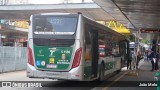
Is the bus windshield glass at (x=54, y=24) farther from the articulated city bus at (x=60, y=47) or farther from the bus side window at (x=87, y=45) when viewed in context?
the bus side window at (x=87, y=45)

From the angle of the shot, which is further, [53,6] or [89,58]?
[53,6]

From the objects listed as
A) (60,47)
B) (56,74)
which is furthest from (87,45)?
(56,74)

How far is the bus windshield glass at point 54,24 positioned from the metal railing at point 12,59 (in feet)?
25.6

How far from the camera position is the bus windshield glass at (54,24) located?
13820 millimetres

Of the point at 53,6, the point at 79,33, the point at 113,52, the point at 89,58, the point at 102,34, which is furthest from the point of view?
the point at 53,6

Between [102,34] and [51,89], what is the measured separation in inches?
168

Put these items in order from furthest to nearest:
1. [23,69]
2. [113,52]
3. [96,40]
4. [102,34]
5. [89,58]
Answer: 1. [23,69]
2. [113,52]
3. [102,34]
4. [96,40]
5. [89,58]

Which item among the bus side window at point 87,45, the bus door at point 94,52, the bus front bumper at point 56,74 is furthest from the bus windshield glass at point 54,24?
the bus door at point 94,52

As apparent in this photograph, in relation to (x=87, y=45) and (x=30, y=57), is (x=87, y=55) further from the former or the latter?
(x=30, y=57)

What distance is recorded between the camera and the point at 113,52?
19953 millimetres

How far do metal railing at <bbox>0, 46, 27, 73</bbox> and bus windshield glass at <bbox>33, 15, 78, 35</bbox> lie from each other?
779 centimetres

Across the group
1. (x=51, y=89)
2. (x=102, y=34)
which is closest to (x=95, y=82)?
(x=102, y=34)

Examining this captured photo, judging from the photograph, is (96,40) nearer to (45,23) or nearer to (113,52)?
(45,23)

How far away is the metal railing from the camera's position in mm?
21703
